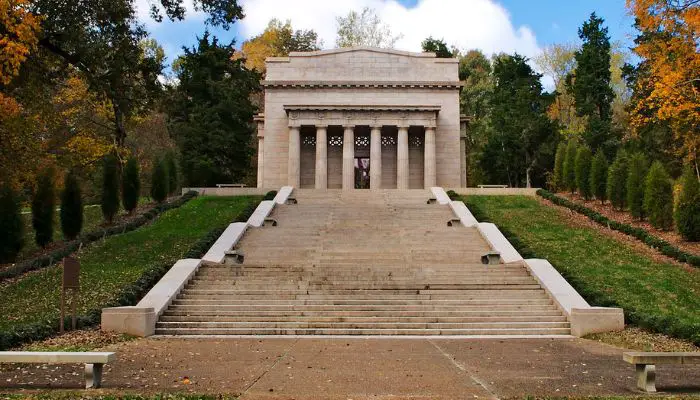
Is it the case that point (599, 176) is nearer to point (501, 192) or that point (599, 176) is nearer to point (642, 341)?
point (501, 192)

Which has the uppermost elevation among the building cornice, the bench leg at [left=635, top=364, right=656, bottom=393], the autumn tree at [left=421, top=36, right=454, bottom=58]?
the autumn tree at [left=421, top=36, right=454, bottom=58]

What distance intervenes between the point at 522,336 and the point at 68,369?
856cm

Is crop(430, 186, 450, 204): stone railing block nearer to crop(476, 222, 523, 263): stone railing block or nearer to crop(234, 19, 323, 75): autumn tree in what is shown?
crop(476, 222, 523, 263): stone railing block

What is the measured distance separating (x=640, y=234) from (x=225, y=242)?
14639mm

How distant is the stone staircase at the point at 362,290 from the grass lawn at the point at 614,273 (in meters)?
1.70

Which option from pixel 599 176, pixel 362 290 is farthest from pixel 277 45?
pixel 362 290

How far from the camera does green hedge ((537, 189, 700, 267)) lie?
64.1 feet

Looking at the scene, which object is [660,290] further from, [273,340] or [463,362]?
[273,340]

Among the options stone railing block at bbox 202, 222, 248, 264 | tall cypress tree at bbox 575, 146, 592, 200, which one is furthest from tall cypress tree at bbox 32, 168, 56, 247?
tall cypress tree at bbox 575, 146, 592, 200

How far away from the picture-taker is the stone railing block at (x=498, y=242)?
18.4 metres

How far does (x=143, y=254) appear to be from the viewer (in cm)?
2017

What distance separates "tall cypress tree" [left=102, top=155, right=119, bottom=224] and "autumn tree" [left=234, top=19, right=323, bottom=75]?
34.6 meters

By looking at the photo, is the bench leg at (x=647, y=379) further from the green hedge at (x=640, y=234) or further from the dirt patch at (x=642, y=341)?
the green hedge at (x=640, y=234)

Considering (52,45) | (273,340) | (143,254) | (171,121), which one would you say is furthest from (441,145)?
(273,340)
